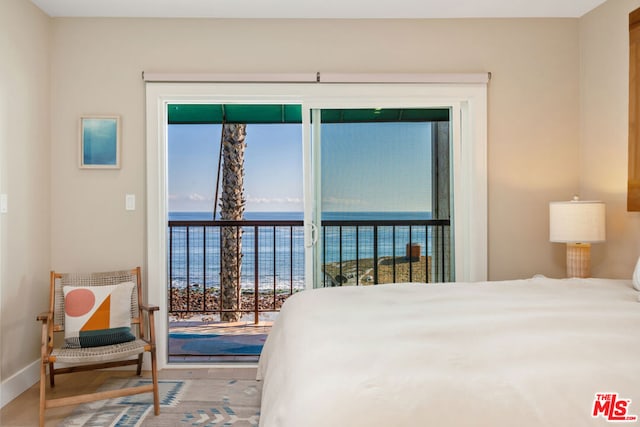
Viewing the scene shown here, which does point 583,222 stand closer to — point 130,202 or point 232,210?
point 130,202

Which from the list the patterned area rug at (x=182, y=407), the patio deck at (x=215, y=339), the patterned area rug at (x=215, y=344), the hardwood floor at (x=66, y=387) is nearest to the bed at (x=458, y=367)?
the patterned area rug at (x=182, y=407)

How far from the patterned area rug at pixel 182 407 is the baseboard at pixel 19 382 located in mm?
466

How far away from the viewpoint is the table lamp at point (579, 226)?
2953 millimetres

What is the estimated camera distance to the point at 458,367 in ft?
4.20

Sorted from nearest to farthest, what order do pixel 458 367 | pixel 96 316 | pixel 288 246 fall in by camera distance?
1. pixel 458 367
2. pixel 96 316
3. pixel 288 246

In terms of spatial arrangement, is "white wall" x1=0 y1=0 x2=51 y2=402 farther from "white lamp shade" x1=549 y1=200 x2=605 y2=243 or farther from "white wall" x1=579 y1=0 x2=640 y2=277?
"white wall" x1=579 y1=0 x2=640 y2=277

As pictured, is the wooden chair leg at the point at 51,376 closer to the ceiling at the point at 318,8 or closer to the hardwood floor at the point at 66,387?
the hardwood floor at the point at 66,387

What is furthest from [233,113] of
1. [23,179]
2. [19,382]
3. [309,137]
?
[19,382]

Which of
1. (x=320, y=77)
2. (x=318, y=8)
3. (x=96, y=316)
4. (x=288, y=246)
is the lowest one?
(x=96, y=316)

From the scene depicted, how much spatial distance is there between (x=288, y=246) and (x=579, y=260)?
9.76 feet

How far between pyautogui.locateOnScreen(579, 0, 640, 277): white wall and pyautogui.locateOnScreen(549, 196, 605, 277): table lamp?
256mm

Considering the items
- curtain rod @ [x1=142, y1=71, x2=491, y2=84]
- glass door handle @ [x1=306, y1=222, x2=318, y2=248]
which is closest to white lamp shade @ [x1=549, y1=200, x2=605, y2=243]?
curtain rod @ [x1=142, y1=71, x2=491, y2=84]

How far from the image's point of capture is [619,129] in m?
3.12

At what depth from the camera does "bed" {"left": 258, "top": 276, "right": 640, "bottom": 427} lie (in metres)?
1.15
